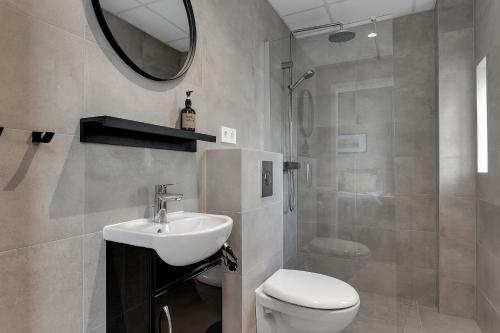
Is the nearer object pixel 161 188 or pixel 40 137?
pixel 40 137

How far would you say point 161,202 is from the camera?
1221mm

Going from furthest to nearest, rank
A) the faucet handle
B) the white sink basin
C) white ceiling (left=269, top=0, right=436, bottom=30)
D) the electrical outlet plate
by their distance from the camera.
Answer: white ceiling (left=269, top=0, right=436, bottom=30) < the electrical outlet plate < the faucet handle < the white sink basin

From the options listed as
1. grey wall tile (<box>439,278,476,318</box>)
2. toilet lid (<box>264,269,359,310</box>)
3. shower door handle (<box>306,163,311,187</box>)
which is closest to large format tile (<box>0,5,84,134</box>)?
toilet lid (<box>264,269,359,310</box>)

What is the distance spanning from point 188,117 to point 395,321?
74.8 inches

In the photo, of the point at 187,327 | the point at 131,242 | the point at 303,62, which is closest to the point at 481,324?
the point at 187,327

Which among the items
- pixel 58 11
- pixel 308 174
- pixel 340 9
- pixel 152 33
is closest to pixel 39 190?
pixel 58 11

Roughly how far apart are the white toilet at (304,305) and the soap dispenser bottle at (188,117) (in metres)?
1.01

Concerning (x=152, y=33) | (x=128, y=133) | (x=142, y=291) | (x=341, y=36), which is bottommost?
(x=142, y=291)

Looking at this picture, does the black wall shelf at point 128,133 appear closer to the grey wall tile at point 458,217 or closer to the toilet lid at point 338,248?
the toilet lid at point 338,248

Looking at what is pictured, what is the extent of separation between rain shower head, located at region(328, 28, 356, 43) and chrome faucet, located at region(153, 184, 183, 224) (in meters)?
1.54

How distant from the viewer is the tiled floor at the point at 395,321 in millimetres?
1936

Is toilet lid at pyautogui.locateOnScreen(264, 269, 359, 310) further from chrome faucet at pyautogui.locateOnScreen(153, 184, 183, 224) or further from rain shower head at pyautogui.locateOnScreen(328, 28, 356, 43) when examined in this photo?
rain shower head at pyautogui.locateOnScreen(328, 28, 356, 43)

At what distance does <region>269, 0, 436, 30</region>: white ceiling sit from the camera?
2.37 metres

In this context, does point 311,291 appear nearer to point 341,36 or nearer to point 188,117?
point 188,117
